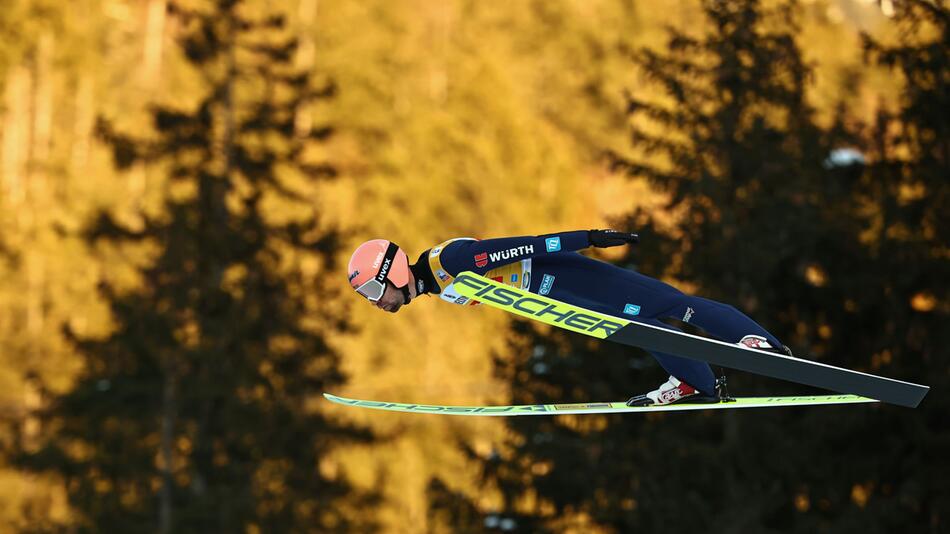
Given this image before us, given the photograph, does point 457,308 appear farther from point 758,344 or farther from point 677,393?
point 758,344

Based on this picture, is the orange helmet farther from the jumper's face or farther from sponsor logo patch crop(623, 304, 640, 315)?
sponsor logo patch crop(623, 304, 640, 315)

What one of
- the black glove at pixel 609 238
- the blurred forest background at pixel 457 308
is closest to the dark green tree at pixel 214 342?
the blurred forest background at pixel 457 308

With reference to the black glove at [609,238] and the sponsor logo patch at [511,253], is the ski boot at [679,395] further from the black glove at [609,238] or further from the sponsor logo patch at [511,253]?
the black glove at [609,238]

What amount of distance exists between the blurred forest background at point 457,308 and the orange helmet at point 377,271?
920 cm

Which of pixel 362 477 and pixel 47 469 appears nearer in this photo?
pixel 47 469

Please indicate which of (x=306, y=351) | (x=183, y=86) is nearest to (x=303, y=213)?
(x=183, y=86)

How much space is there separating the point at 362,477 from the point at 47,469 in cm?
1138

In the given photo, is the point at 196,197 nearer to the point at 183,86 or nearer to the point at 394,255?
the point at 183,86

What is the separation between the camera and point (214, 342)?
25.4 m

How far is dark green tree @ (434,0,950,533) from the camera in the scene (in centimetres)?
1770

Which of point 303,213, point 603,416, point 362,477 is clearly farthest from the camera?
point 362,477

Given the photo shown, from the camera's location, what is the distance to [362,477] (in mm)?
36500

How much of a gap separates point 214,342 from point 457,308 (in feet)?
51.5

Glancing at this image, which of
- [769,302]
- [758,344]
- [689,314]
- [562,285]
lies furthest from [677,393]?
[769,302]
